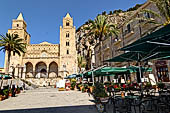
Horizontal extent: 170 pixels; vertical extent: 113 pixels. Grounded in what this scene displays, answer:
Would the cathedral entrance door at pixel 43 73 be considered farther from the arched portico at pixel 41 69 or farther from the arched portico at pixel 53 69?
the arched portico at pixel 53 69

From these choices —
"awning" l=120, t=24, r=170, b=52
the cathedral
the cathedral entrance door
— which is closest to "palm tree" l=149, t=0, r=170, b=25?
"awning" l=120, t=24, r=170, b=52

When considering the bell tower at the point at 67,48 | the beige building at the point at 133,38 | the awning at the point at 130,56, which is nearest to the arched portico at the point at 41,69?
the bell tower at the point at 67,48

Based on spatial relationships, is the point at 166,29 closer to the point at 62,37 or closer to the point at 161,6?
the point at 161,6

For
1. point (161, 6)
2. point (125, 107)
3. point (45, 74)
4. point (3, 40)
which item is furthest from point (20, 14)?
point (125, 107)

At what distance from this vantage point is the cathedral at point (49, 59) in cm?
4569

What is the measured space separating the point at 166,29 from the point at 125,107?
2839 millimetres

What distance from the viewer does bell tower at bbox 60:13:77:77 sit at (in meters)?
46.1

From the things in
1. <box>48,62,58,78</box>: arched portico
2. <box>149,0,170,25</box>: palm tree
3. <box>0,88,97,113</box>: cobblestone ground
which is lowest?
<box>0,88,97,113</box>: cobblestone ground

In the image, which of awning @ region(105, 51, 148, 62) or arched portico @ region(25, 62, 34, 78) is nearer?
awning @ region(105, 51, 148, 62)

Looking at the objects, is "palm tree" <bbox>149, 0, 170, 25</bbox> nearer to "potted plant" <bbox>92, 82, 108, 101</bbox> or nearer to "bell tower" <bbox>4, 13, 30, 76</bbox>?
"potted plant" <bbox>92, 82, 108, 101</bbox>

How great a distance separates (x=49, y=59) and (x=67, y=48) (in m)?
7.79

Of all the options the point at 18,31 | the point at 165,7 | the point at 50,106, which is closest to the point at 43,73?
the point at 18,31

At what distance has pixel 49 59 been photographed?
4791 centimetres

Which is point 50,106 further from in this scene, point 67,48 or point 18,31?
point 18,31
